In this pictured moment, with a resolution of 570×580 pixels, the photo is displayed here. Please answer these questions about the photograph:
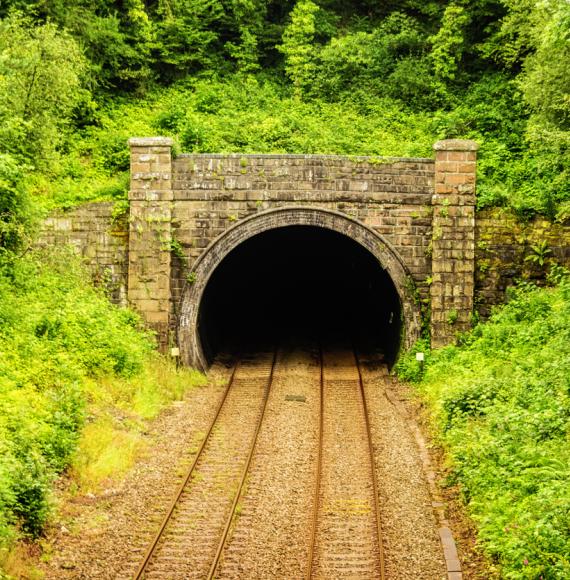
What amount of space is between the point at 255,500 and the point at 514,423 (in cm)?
396

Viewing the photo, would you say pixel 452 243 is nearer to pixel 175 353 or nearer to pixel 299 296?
pixel 175 353

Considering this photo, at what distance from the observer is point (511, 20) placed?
23.2 meters

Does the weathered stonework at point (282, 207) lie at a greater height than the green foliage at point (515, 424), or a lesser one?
greater

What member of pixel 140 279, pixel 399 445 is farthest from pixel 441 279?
pixel 140 279

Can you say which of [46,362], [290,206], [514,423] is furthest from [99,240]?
[514,423]

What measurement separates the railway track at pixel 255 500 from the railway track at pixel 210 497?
0.01m

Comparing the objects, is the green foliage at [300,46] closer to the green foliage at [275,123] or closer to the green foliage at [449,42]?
the green foliage at [275,123]

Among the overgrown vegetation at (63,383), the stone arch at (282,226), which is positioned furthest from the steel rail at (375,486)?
the overgrown vegetation at (63,383)

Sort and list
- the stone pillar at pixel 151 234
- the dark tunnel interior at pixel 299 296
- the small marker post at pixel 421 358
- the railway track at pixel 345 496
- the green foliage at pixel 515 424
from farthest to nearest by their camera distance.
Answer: the dark tunnel interior at pixel 299 296, the stone pillar at pixel 151 234, the small marker post at pixel 421 358, the railway track at pixel 345 496, the green foliage at pixel 515 424

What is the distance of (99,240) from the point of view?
18.9 m

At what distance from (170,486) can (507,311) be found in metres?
9.47

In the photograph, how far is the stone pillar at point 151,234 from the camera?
1866cm

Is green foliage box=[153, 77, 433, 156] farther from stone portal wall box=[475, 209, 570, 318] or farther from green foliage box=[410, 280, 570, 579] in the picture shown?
green foliage box=[410, 280, 570, 579]

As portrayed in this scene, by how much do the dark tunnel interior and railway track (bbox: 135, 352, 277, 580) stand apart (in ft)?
13.2
